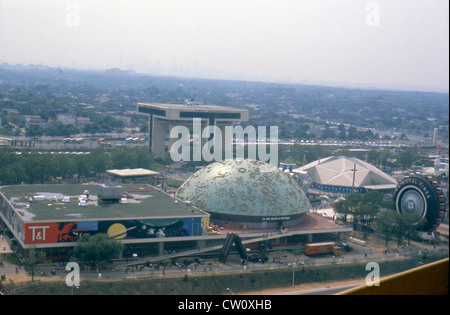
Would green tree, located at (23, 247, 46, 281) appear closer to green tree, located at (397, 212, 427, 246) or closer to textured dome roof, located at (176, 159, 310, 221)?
textured dome roof, located at (176, 159, 310, 221)

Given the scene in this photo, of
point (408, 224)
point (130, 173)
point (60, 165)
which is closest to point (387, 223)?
point (408, 224)

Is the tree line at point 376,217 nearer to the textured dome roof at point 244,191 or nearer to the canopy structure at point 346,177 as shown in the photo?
the textured dome roof at point 244,191

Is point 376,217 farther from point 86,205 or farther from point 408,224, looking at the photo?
point 86,205

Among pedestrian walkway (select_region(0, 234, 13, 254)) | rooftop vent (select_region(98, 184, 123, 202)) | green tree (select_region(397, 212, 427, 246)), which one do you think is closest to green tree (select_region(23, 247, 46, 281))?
pedestrian walkway (select_region(0, 234, 13, 254))

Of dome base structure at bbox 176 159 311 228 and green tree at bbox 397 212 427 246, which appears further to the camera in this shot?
green tree at bbox 397 212 427 246

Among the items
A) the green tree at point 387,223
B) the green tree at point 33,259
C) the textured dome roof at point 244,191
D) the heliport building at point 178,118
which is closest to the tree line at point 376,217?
the green tree at point 387,223

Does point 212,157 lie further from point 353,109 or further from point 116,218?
point 353,109
